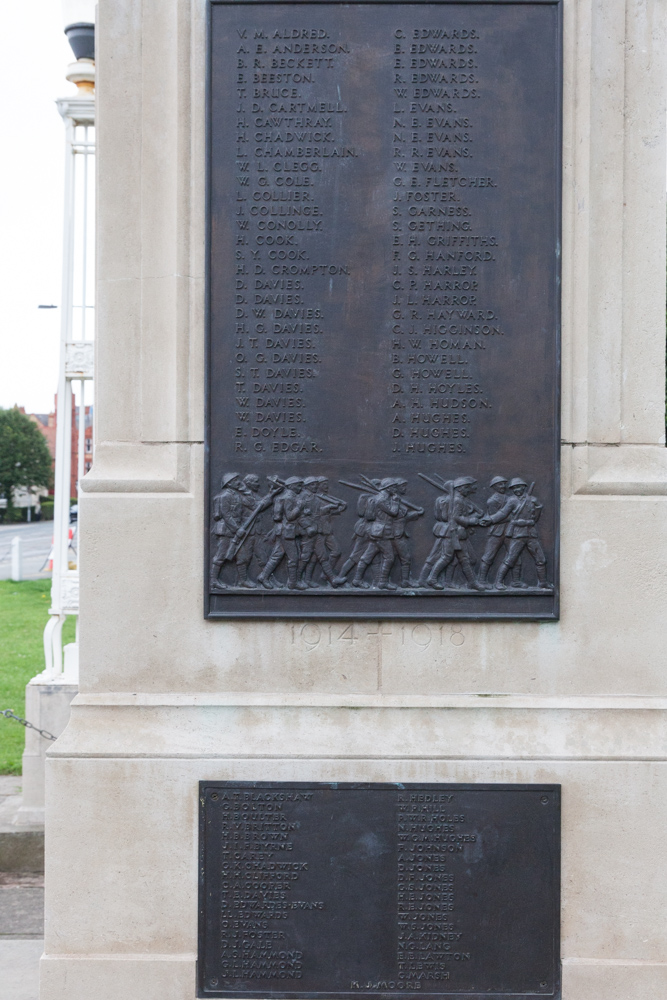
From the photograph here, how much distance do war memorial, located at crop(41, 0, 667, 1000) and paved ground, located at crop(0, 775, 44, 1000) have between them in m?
0.84

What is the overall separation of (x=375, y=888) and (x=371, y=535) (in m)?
2.05

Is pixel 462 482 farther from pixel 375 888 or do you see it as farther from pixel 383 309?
pixel 375 888

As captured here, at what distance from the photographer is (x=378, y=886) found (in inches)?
226

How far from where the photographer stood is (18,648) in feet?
56.1

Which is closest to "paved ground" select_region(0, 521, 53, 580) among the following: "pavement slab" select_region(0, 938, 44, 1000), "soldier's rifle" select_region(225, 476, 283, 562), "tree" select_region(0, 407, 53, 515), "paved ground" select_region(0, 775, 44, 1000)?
"paved ground" select_region(0, 775, 44, 1000)

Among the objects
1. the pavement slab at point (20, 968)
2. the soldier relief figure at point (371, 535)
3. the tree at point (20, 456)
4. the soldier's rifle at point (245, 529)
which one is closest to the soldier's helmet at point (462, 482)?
the soldier relief figure at point (371, 535)

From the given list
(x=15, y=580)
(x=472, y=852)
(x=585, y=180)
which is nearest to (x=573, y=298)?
(x=585, y=180)

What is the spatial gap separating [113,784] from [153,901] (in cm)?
72

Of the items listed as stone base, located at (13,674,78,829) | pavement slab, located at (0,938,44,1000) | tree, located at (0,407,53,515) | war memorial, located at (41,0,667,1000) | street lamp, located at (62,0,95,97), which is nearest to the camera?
war memorial, located at (41,0,667,1000)

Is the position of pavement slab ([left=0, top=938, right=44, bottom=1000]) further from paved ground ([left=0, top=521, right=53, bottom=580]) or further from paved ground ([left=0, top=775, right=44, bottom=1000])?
paved ground ([left=0, top=521, right=53, bottom=580])

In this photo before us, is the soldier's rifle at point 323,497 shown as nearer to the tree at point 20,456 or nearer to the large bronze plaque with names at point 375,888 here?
the large bronze plaque with names at point 375,888

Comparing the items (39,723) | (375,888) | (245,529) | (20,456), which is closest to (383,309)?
(245,529)

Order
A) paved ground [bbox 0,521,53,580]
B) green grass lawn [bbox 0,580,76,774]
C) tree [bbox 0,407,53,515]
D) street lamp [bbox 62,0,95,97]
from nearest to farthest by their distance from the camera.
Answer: street lamp [bbox 62,0,95,97]
green grass lawn [bbox 0,580,76,774]
paved ground [bbox 0,521,53,580]
tree [bbox 0,407,53,515]

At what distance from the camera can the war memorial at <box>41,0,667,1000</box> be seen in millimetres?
5793
